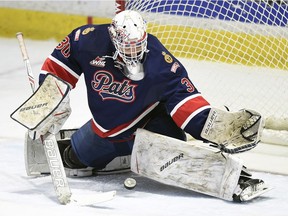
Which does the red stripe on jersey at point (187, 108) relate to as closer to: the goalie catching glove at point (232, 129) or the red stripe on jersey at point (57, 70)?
the goalie catching glove at point (232, 129)

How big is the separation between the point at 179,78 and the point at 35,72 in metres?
2.50

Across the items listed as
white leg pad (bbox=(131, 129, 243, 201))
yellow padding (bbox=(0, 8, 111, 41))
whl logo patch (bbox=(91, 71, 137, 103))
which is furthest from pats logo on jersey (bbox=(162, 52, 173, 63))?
yellow padding (bbox=(0, 8, 111, 41))

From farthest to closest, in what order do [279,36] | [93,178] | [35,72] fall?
[35,72] < [279,36] < [93,178]

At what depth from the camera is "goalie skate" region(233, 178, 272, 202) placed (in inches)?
126

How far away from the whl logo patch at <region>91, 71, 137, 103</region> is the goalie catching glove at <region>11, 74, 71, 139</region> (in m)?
0.16

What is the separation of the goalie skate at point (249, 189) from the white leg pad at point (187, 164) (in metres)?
0.03

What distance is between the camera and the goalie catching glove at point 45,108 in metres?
3.18

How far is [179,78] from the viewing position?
327 centimetres

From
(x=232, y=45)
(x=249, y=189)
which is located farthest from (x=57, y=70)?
(x=232, y=45)

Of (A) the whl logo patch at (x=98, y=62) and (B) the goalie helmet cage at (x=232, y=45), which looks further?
(B) the goalie helmet cage at (x=232, y=45)

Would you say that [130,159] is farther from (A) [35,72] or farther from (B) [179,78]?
(A) [35,72]

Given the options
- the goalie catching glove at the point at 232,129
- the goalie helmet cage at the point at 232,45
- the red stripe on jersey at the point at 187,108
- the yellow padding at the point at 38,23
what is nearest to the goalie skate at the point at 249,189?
the goalie catching glove at the point at 232,129

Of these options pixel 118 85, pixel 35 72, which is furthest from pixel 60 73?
pixel 35 72

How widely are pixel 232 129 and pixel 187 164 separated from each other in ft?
0.66
